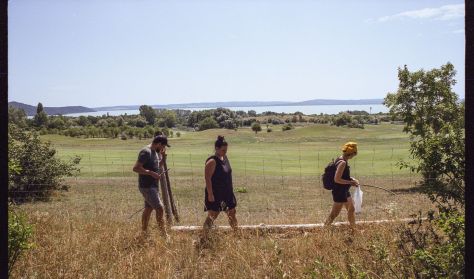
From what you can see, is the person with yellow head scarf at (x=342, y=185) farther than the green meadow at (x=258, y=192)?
No

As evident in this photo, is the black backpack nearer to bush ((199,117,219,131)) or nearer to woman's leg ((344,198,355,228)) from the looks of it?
woman's leg ((344,198,355,228))

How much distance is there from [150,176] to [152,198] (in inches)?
13.9

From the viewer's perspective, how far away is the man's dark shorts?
7.82 metres

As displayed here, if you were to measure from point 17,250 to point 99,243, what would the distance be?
1450 mm

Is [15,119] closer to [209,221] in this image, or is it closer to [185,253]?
[209,221]

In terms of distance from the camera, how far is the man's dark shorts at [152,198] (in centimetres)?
782

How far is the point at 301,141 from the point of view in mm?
61156

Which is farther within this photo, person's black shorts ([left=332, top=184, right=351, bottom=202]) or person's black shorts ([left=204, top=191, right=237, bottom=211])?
person's black shorts ([left=332, top=184, right=351, bottom=202])

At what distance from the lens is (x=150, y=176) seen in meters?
7.94

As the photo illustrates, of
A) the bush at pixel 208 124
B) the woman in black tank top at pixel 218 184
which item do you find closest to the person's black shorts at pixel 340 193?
the woman in black tank top at pixel 218 184

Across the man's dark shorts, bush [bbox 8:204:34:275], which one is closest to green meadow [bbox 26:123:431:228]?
the man's dark shorts

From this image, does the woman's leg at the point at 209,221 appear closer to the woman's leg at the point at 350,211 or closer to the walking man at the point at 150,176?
the walking man at the point at 150,176
